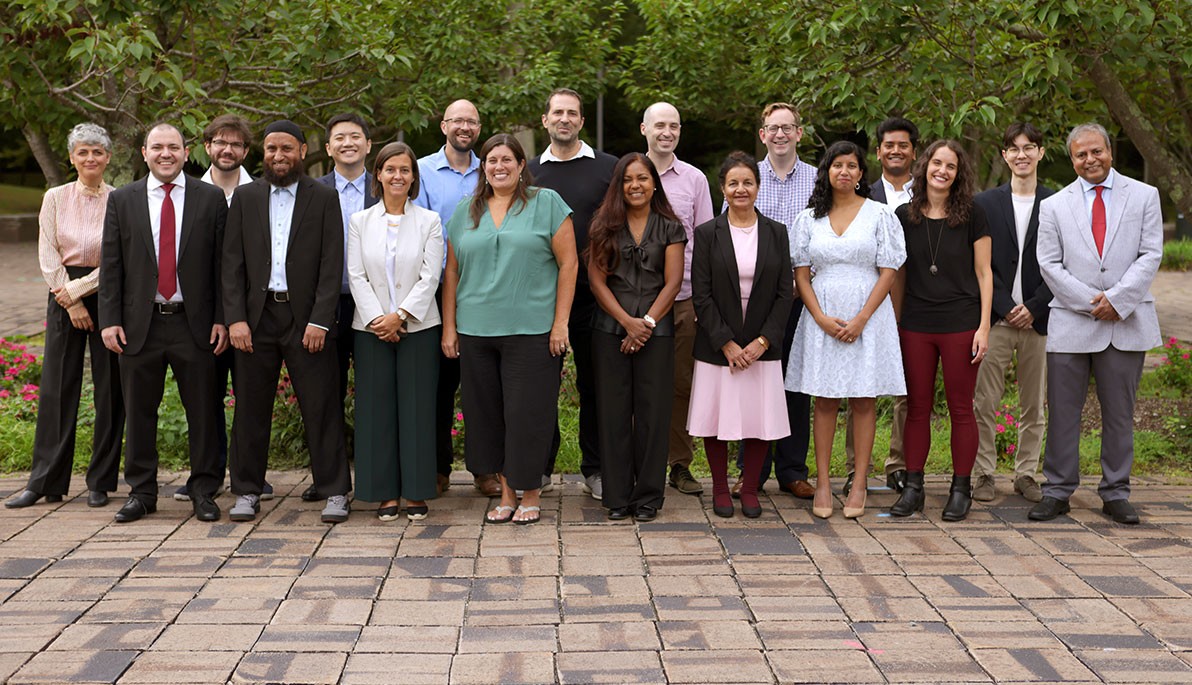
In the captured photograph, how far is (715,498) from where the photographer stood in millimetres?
6535

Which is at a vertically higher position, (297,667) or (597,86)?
(597,86)

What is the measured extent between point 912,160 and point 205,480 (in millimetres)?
4117

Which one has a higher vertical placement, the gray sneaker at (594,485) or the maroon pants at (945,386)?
the maroon pants at (945,386)

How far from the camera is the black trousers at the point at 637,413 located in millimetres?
6402

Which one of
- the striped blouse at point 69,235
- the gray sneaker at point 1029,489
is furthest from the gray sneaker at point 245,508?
the gray sneaker at point 1029,489

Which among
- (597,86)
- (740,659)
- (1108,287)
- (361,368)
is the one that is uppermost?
(597,86)

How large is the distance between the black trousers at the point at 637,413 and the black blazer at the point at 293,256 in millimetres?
1402

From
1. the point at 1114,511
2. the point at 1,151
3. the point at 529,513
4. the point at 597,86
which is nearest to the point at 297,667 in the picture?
the point at 529,513

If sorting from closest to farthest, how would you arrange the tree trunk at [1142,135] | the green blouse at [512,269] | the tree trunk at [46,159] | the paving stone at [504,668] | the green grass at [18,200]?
the paving stone at [504,668] < the green blouse at [512,269] < the tree trunk at [1142,135] < the tree trunk at [46,159] < the green grass at [18,200]

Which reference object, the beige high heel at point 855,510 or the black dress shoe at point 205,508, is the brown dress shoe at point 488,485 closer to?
the black dress shoe at point 205,508

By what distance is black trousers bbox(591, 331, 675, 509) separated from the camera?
640 centimetres

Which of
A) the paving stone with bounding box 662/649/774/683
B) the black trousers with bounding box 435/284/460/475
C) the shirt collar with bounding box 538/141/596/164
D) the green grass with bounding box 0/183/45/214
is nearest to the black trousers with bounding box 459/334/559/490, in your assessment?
the black trousers with bounding box 435/284/460/475

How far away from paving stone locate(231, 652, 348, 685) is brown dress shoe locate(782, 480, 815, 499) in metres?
3.16

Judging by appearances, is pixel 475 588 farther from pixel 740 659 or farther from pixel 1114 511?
pixel 1114 511
